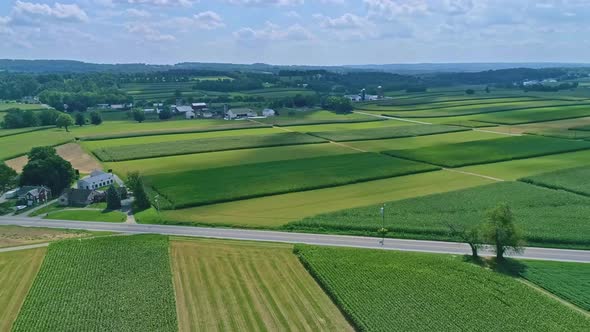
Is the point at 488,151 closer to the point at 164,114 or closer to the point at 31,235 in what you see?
the point at 31,235

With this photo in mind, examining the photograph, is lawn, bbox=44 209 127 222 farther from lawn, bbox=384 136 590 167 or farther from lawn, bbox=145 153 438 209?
lawn, bbox=384 136 590 167

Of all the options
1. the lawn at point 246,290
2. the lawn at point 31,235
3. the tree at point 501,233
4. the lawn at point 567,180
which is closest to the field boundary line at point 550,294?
the tree at point 501,233

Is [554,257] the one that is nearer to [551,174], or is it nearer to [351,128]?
[551,174]

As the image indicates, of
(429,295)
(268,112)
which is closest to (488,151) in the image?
(429,295)

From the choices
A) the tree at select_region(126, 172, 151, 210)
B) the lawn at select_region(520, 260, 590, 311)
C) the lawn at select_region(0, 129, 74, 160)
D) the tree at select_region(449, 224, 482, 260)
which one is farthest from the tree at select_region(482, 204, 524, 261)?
the lawn at select_region(0, 129, 74, 160)

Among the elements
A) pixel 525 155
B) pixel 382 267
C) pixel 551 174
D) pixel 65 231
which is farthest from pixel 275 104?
Result: pixel 382 267
